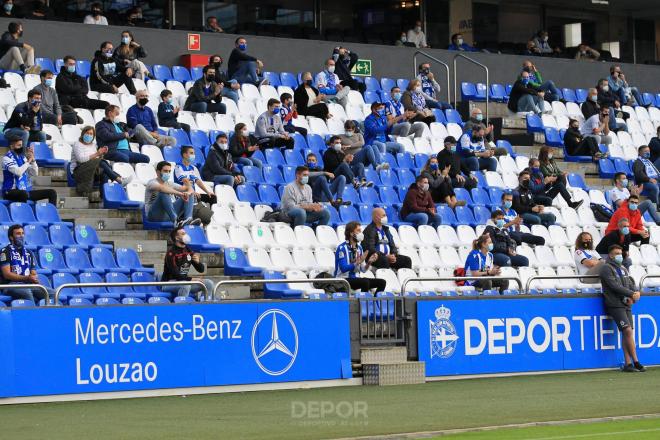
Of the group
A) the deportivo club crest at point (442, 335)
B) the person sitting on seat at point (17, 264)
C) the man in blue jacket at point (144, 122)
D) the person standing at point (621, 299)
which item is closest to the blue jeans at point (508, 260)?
the person standing at point (621, 299)

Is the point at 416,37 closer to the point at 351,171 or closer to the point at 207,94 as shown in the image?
the point at 207,94

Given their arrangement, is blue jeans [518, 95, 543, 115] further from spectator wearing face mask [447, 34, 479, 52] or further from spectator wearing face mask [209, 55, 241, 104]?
spectator wearing face mask [209, 55, 241, 104]

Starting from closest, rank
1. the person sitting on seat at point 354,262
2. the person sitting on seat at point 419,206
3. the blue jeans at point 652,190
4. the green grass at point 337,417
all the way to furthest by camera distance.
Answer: the green grass at point 337,417, the person sitting on seat at point 354,262, the person sitting on seat at point 419,206, the blue jeans at point 652,190

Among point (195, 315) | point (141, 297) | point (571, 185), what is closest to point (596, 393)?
point (195, 315)

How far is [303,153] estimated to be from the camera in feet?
77.0

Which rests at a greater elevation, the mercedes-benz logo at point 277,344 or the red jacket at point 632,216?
the red jacket at point 632,216

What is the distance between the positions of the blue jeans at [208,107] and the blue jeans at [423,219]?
13.9ft

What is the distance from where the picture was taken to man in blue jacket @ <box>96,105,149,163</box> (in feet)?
65.4

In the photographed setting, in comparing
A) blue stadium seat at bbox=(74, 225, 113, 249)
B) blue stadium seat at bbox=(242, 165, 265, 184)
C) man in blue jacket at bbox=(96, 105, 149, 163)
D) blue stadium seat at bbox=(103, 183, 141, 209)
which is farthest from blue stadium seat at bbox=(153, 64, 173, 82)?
blue stadium seat at bbox=(74, 225, 113, 249)

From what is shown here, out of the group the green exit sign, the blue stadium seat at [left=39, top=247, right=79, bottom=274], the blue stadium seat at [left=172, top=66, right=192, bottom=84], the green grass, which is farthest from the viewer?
the green exit sign

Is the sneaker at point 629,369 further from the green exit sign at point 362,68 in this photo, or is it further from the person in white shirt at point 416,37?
the person in white shirt at point 416,37

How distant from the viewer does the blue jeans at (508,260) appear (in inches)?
817

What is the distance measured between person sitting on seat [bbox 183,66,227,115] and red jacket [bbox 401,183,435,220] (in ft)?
13.5

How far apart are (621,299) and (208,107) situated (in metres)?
9.27
